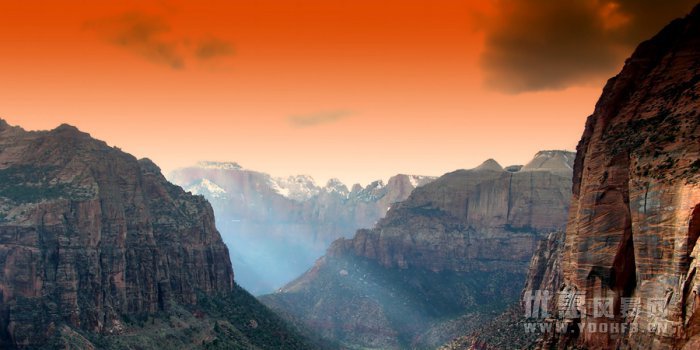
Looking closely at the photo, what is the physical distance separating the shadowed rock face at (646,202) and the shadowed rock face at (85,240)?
69.8 metres

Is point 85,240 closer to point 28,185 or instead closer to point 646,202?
point 28,185

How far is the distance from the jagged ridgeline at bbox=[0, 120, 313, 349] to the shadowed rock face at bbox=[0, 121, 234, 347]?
17 centimetres

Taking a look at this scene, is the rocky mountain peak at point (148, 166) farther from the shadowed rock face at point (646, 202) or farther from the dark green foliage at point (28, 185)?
the shadowed rock face at point (646, 202)

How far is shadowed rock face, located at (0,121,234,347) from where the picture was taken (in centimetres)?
9188

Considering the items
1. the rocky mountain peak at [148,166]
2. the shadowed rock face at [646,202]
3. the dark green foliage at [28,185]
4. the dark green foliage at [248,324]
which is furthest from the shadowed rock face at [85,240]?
the shadowed rock face at [646,202]

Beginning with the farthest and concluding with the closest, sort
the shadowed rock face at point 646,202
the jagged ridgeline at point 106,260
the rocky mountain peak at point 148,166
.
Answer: the rocky mountain peak at point 148,166 → the jagged ridgeline at point 106,260 → the shadowed rock face at point 646,202

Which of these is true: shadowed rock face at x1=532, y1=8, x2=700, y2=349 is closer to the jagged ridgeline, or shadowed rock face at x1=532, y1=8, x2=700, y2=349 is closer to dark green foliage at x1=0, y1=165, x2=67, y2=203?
the jagged ridgeline

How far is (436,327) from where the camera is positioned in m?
183

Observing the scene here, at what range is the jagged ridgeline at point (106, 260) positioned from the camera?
92.4 metres

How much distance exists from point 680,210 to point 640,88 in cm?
2097

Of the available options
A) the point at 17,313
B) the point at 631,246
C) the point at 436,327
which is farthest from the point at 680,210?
the point at 436,327

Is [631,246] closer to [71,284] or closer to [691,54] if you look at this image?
[691,54]

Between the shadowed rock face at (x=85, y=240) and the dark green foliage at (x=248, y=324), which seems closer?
the shadowed rock face at (x=85, y=240)

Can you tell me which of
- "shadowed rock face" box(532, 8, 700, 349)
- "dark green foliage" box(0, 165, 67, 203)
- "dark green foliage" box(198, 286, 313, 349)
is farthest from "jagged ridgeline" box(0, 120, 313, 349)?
"shadowed rock face" box(532, 8, 700, 349)
